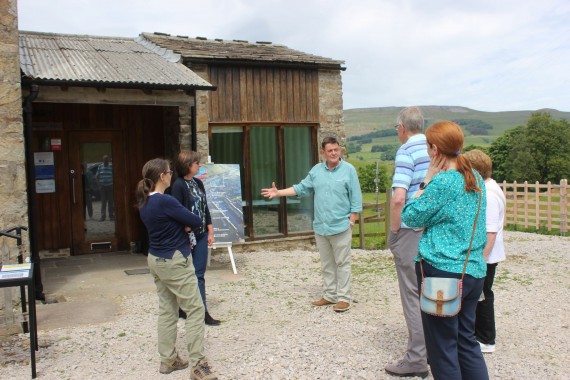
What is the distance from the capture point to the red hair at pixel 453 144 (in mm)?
2887

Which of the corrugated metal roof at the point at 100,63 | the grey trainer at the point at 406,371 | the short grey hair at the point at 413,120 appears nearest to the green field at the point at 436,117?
the corrugated metal roof at the point at 100,63

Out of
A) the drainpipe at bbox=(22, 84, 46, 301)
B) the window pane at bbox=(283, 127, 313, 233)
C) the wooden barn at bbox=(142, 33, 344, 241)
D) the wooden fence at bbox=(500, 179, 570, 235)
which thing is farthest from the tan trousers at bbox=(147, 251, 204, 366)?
the wooden fence at bbox=(500, 179, 570, 235)

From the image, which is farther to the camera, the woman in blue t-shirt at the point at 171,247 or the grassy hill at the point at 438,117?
the grassy hill at the point at 438,117

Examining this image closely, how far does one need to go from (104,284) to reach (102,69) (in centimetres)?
298

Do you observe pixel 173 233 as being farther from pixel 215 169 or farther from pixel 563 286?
pixel 563 286

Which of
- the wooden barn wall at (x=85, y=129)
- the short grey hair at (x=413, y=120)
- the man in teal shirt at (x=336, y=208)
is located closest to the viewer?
the short grey hair at (x=413, y=120)

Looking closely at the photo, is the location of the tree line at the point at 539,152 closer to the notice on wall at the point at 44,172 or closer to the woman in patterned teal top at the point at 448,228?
the notice on wall at the point at 44,172

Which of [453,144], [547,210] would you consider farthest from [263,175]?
[547,210]

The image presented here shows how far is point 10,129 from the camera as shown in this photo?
529 centimetres

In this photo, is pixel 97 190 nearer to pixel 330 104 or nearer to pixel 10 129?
pixel 10 129

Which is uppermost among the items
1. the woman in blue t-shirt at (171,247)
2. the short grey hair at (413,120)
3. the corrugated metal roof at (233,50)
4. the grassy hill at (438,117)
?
the grassy hill at (438,117)

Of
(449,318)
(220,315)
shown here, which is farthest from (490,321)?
(220,315)

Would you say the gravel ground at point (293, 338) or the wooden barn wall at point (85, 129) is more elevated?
the wooden barn wall at point (85, 129)

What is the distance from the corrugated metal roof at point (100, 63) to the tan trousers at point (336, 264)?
3.13 meters
